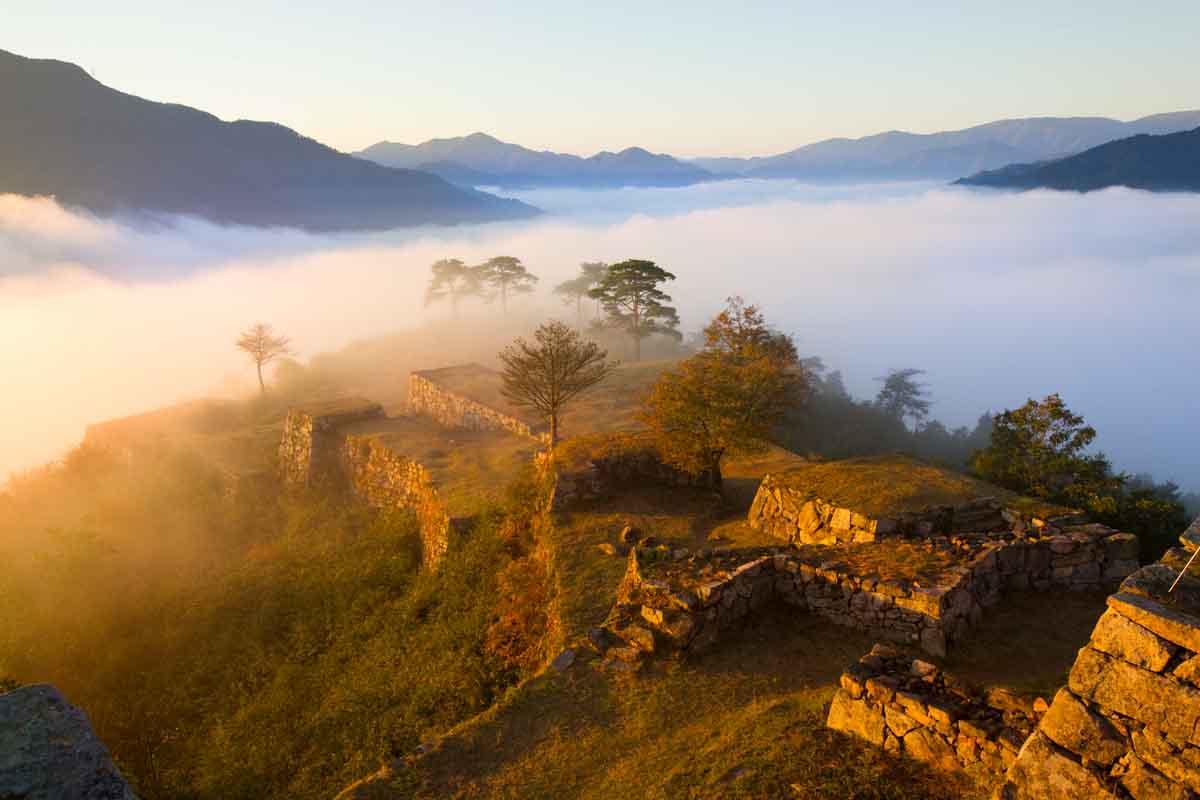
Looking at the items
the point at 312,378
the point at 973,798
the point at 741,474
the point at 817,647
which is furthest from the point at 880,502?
the point at 312,378

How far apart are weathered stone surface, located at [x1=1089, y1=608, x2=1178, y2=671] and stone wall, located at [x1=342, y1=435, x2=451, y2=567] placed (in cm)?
1723

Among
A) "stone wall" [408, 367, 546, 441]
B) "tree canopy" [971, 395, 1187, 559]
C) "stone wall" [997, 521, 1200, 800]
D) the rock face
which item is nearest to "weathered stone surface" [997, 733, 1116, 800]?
"stone wall" [997, 521, 1200, 800]

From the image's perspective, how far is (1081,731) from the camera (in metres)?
5.86

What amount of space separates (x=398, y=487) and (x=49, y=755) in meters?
20.9

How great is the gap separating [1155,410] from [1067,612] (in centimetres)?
18981

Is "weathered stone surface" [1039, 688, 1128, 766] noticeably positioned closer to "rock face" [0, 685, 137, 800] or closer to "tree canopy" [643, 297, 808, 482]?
"rock face" [0, 685, 137, 800]

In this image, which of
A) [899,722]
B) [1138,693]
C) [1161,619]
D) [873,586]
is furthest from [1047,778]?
[873,586]

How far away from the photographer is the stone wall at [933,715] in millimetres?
7129

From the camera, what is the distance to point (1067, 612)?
11578 mm


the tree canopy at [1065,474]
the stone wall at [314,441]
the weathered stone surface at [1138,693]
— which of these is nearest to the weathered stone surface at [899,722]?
the weathered stone surface at [1138,693]

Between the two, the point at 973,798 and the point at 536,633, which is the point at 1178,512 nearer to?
the point at 973,798

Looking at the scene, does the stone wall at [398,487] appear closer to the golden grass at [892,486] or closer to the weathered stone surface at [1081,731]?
the golden grass at [892,486]

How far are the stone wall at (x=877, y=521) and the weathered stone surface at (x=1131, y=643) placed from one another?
8058 millimetres

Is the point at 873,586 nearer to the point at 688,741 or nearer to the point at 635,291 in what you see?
the point at 688,741
